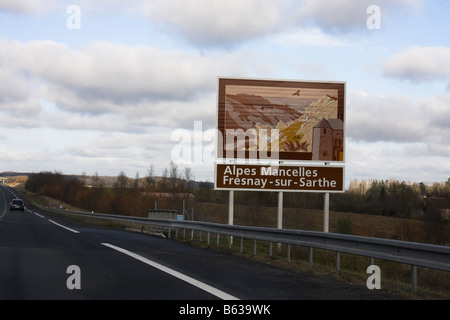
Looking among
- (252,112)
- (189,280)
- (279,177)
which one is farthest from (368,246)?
(252,112)

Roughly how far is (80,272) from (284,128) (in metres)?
13.1

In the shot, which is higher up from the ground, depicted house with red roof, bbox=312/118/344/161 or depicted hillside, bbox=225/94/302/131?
depicted hillside, bbox=225/94/302/131

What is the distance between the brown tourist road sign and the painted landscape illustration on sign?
55cm

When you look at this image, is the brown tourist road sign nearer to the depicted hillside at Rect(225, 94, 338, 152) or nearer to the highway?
the depicted hillside at Rect(225, 94, 338, 152)

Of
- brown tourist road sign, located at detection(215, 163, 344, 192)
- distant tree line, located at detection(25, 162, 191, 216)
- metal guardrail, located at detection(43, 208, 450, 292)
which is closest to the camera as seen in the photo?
metal guardrail, located at detection(43, 208, 450, 292)

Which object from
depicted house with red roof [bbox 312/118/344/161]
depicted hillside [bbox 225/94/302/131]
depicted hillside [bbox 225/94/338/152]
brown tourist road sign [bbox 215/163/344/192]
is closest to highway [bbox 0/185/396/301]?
brown tourist road sign [bbox 215/163/344/192]

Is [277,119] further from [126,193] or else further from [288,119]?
[126,193]

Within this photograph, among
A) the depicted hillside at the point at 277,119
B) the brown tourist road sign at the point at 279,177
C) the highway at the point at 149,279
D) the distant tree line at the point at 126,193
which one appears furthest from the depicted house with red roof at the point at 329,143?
the distant tree line at the point at 126,193

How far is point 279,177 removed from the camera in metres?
21.4

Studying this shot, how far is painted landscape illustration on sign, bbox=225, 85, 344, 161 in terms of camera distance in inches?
853

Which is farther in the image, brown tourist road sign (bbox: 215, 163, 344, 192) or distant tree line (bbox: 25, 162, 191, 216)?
distant tree line (bbox: 25, 162, 191, 216)
